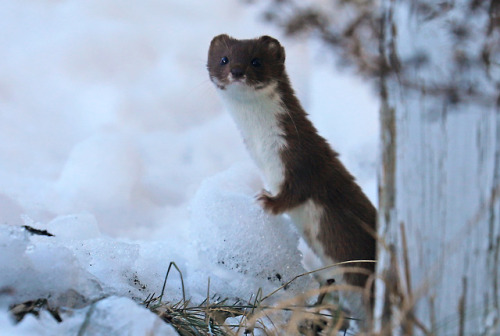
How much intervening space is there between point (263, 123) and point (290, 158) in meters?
0.11

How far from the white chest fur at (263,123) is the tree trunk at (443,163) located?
27.2 inches

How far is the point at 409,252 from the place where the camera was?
0.76m

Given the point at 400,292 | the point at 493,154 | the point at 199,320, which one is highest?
the point at 493,154

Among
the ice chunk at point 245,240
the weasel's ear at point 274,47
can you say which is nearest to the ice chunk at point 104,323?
the ice chunk at point 245,240

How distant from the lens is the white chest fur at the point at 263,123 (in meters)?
1.46

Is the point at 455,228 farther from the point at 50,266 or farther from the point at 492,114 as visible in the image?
the point at 50,266

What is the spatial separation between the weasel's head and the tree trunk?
71 cm

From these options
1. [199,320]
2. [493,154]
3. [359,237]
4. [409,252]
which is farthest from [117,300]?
[359,237]

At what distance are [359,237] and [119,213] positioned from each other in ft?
4.04

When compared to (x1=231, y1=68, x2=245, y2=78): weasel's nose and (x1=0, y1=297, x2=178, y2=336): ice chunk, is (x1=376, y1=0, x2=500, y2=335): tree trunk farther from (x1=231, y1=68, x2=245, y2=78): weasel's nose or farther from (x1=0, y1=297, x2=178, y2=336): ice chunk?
(x1=231, y1=68, x2=245, y2=78): weasel's nose

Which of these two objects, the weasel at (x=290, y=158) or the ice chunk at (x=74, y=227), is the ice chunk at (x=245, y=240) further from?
the ice chunk at (x=74, y=227)

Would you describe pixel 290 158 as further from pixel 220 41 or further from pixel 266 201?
pixel 220 41

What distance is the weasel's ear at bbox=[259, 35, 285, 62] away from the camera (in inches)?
59.5

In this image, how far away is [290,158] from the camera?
4.71 feet
